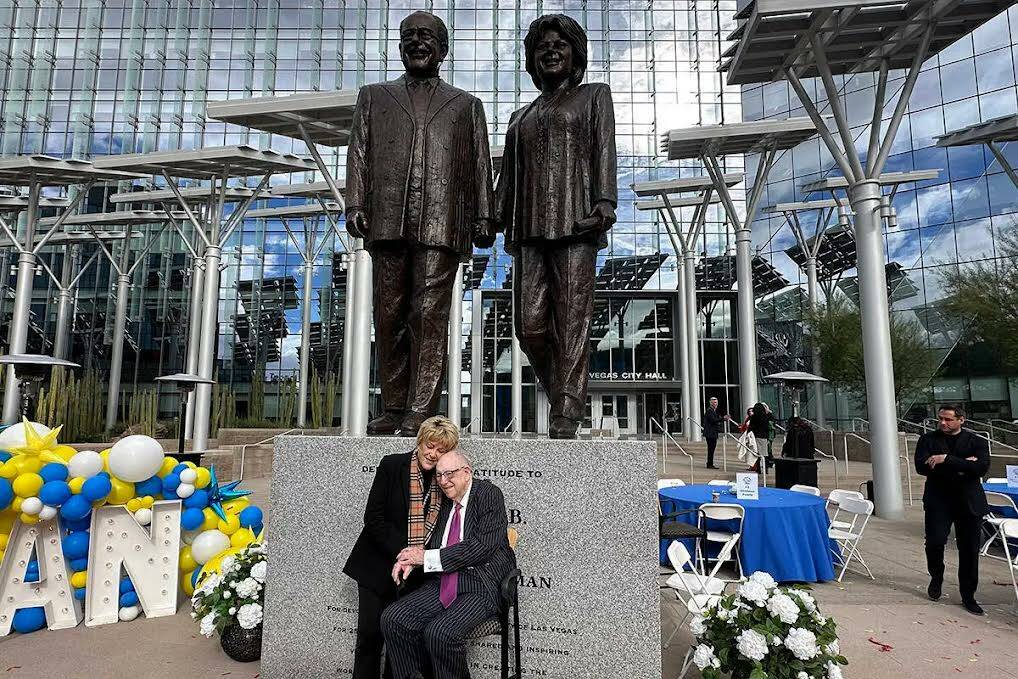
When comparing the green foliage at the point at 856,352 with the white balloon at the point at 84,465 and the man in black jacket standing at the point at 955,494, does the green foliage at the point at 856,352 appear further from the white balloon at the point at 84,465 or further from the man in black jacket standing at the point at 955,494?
the white balloon at the point at 84,465

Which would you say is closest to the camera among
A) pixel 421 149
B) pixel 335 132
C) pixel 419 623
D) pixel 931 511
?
pixel 419 623

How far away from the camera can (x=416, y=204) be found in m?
3.84

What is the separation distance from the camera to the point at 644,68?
33750 mm

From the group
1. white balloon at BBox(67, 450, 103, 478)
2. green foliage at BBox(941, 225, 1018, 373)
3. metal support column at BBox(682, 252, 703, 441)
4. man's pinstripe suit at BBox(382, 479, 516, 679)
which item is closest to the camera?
man's pinstripe suit at BBox(382, 479, 516, 679)

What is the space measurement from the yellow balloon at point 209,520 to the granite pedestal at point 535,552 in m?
2.35

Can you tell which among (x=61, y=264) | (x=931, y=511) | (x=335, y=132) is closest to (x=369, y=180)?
(x=931, y=511)

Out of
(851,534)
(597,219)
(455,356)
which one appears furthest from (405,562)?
(455,356)

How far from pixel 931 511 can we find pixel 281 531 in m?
5.54

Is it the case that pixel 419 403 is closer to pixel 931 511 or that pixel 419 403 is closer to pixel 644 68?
pixel 931 511

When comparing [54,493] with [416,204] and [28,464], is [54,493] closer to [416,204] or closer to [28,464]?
[28,464]

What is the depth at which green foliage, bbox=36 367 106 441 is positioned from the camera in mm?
15391

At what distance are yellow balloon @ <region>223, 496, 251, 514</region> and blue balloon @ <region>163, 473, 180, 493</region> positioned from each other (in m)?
0.80

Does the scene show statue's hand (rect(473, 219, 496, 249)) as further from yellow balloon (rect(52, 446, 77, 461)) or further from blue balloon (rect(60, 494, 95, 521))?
yellow balloon (rect(52, 446, 77, 461))

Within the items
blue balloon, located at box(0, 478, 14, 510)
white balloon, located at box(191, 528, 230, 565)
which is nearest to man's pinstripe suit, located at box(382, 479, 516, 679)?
white balloon, located at box(191, 528, 230, 565)
